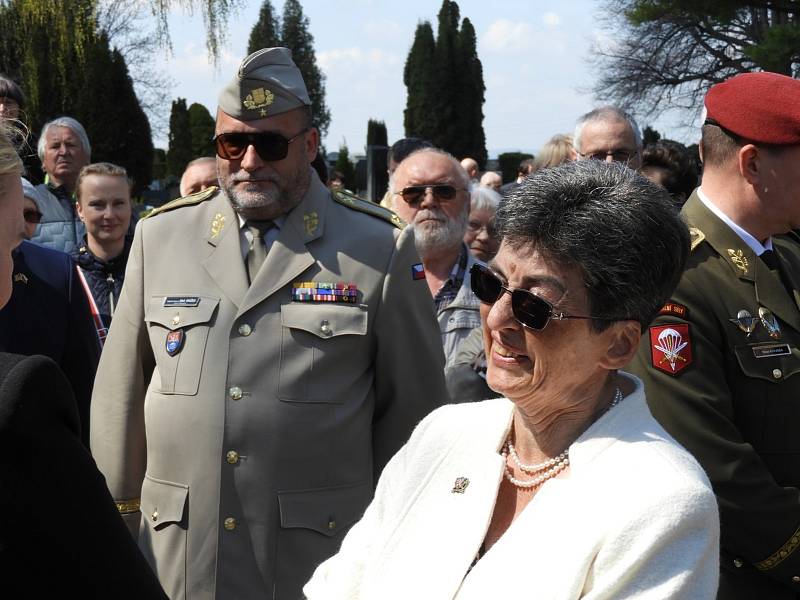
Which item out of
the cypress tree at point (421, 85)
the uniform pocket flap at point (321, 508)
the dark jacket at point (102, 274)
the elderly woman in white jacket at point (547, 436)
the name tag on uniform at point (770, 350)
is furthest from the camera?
the cypress tree at point (421, 85)

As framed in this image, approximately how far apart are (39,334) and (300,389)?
110 centimetres

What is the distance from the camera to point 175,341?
345cm

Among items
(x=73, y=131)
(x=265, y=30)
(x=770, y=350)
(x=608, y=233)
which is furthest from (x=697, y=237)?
(x=265, y=30)

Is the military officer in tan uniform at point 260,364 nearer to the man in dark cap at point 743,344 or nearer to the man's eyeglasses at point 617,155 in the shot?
the man in dark cap at point 743,344

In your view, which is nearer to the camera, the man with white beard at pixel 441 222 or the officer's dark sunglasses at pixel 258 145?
the officer's dark sunglasses at pixel 258 145

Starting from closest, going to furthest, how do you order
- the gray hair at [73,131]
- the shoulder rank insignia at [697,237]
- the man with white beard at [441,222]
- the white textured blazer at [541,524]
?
the white textured blazer at [541,524]
the shoulder rank insignia at [697,237]
the man with white beard at [441,222]
the gray hair at [73,131]

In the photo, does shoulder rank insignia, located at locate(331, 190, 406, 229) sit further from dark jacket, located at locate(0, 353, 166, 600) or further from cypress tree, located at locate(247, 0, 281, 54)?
cypress tree, located at locate(247, 0, 281, 54)

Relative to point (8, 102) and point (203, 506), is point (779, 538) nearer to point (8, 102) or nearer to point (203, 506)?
point (203, 506)

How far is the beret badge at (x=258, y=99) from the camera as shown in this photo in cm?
368

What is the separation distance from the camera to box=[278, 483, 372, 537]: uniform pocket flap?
3.35m

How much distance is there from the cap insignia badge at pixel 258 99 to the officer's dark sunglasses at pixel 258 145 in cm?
10

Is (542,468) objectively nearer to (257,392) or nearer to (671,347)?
(671,347)

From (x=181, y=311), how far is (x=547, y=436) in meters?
1.59

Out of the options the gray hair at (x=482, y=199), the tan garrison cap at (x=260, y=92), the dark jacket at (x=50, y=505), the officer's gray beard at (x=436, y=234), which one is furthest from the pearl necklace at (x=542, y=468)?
the gray hair at (x=482, y=199)
